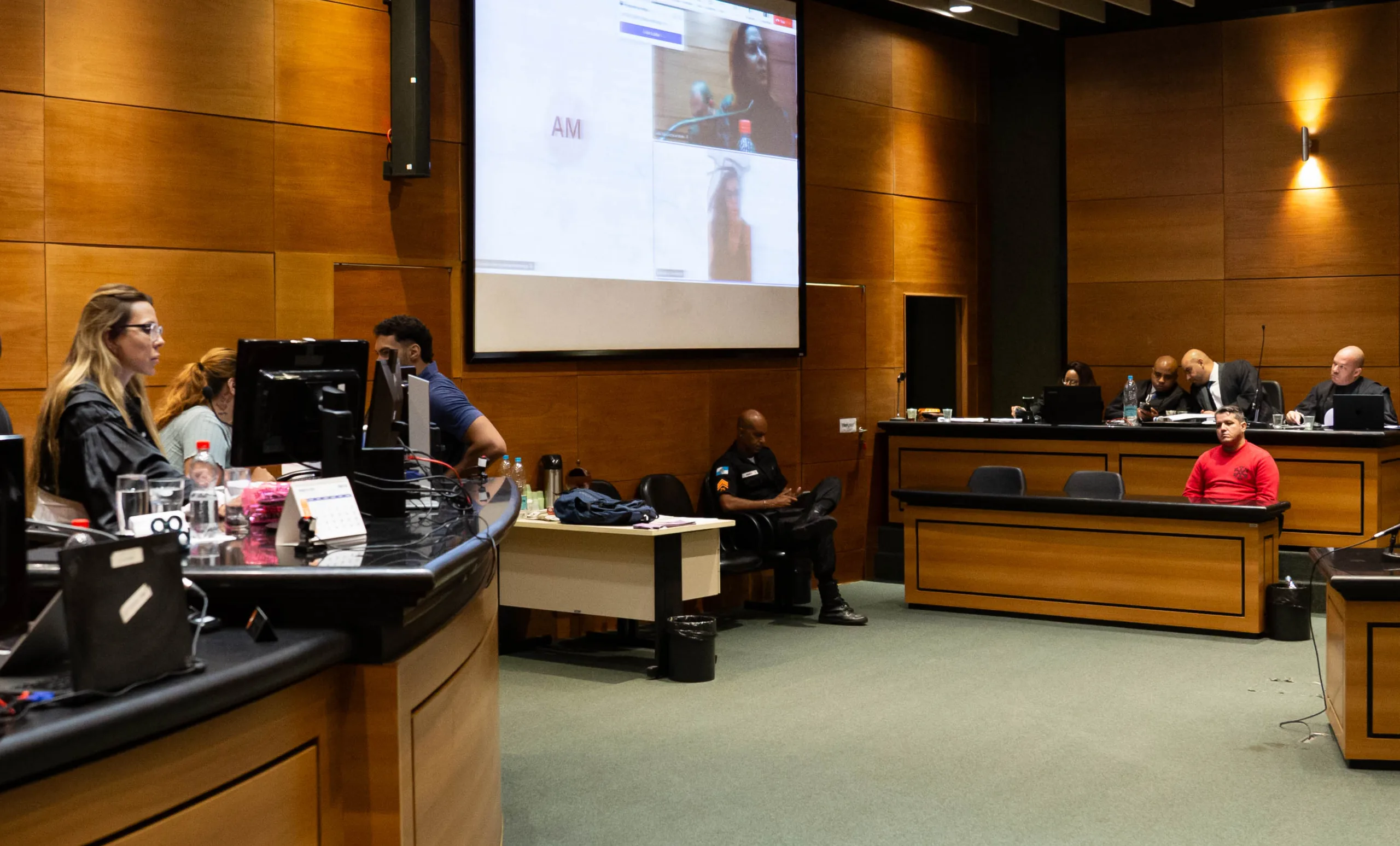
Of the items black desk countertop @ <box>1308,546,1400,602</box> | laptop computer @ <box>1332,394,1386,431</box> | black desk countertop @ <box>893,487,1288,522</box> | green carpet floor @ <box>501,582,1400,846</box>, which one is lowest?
green carpet floor @ <box>501,582,1400,846</box>

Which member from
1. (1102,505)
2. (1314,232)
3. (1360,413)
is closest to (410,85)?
(1102,505)

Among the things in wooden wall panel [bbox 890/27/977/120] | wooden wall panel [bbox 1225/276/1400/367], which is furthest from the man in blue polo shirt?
wooden wall panel [bbox 1225/276/1400/367]

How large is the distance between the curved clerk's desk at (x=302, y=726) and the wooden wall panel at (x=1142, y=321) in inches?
293

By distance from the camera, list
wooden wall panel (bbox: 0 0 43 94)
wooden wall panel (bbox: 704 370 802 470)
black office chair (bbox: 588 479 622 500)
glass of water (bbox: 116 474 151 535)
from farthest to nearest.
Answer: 1. wooden wall panel (bbox: 704 370 802 470)
2. black office chair (bbox: 588 479 622 500)
3. wooden wall panel (bbox: 0 0 43 94)
4. glass of water (bbox: 116 474 151 535)

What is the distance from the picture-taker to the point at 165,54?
5.36 m

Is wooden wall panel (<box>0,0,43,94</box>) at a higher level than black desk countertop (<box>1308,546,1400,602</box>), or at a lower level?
higher

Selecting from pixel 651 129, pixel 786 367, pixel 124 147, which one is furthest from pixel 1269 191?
pixel 124 147

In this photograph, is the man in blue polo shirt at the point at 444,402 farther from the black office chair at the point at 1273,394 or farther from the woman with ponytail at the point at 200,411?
the black office chair at the point at 1273,394

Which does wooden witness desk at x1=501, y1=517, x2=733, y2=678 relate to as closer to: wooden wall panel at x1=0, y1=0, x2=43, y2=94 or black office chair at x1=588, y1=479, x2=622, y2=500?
black office chair at x1=588, y1=479, x2=622, y2=500

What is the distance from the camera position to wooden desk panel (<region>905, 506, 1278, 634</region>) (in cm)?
668

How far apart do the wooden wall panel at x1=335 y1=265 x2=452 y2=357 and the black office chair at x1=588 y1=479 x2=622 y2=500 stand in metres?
0.98

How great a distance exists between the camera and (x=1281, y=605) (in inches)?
259

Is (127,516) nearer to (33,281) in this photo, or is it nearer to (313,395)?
(313,395)

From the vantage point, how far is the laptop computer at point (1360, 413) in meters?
7.41
